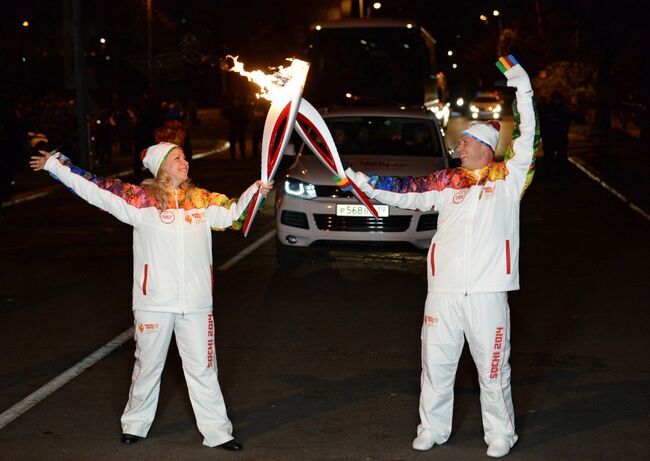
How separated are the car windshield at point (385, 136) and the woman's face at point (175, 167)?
22.9ft

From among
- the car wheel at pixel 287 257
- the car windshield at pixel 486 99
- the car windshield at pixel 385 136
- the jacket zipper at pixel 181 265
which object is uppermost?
the jacket zipper at pixel 181 265

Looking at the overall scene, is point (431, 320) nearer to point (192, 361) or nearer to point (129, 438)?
point (192, 361)

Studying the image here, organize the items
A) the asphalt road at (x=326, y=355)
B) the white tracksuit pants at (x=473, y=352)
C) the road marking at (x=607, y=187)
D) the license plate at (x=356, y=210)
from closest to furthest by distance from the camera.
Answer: the white tracksuit pants at (x=473, y=352)
the asphalt road at (x=326, y=355)
the license plate at (x=356, y=210)
the road marking at (x=607, y=187)

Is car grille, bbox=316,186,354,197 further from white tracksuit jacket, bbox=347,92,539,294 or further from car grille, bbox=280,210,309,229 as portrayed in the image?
white tracksuit jacket, bbox=347,92,539,294

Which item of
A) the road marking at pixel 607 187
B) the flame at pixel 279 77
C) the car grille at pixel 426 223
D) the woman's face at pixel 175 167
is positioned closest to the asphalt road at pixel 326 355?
the car grille at pixel 426 223

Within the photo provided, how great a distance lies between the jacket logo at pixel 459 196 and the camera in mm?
5984

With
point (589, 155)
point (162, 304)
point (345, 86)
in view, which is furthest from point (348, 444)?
point (589, 155)

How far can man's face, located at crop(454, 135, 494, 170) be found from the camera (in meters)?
6.02

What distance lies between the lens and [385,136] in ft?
43.9

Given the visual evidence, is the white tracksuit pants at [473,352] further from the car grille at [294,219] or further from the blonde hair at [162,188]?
the car grille at [294,219]

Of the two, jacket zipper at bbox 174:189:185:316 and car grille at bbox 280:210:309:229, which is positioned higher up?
jacket zipper at bbox 174:189:185:316

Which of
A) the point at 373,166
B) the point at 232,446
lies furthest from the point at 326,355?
the point at 373,166

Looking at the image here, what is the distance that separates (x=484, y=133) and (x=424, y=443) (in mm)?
1670

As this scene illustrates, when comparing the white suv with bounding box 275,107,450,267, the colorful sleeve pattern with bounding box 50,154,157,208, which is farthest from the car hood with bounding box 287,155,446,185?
the colorful sleeve pattern with bounding box 50,154,157,208
